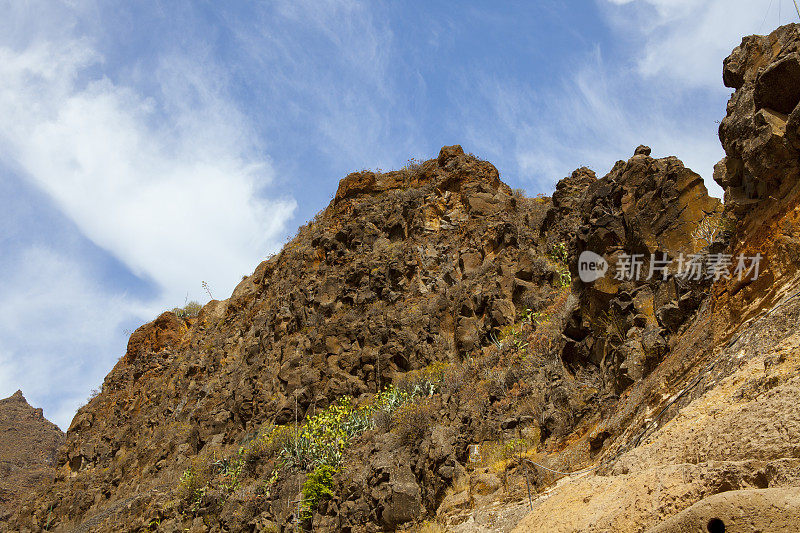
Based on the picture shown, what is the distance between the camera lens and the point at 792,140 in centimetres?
763

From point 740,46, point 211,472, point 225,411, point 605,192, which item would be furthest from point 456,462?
point 225,411

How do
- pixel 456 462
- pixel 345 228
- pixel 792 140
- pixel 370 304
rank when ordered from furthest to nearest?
pixel 345 228
pixel 370 304
pixel 456 462
pixel 792 140

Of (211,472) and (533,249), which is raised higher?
(533,249)

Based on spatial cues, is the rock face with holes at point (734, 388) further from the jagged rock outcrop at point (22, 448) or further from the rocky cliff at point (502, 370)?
the jagged rock outcrop at point (22, 448)

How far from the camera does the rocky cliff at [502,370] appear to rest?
6148mm

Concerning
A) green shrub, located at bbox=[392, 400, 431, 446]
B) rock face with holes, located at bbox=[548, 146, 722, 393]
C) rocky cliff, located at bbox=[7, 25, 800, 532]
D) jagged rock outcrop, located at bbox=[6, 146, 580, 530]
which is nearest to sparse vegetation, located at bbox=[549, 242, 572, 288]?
rocky cliff, located at bbox=[7, 25, 800, 532]

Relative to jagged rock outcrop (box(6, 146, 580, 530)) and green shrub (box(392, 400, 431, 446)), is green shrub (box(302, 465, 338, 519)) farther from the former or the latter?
green shrub (box(392, 400, 431, 446))

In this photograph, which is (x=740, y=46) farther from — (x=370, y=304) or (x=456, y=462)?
(x=370, y=304)

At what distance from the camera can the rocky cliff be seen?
615cm

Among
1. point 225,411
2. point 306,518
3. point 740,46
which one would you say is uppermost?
point 740,46

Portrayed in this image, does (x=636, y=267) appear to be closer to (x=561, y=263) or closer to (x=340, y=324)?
(x=561, y=263)

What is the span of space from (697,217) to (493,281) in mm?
8144

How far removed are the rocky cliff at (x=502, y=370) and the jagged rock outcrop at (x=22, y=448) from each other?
1424 centimetres

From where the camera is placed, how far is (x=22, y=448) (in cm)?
4619
